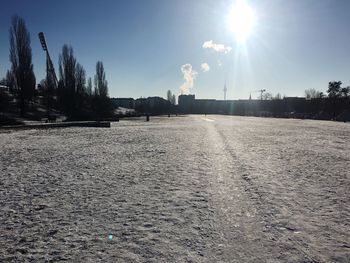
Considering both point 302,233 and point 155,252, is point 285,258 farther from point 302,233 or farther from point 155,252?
point 155,252

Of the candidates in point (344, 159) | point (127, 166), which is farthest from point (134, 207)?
point (344, 159)

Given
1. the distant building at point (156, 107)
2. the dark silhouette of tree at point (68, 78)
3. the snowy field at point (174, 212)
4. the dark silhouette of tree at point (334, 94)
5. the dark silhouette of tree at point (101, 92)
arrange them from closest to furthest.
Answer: the snowy field at point (174, 212) < the dark silhouette of tree at point (68, 78) < the dark silhouette of tree at point (101, 92) < the dark silhouette of tree at point (334, 94) < the distant building at point (156, 107)

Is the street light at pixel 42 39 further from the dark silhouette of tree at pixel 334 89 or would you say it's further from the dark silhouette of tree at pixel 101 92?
the dark silhouette of tree at pixel 334 89

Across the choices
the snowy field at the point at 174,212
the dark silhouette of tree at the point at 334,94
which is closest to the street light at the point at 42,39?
the snowy field at the point at 174,212

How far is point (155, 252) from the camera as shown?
10.7 ft

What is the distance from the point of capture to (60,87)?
1970 inches

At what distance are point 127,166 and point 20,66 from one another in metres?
36.1

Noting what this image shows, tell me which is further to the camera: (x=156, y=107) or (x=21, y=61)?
(x=156, y=107)

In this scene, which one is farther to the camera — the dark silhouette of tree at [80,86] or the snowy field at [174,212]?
the dark silhouette of tree at [80,86]

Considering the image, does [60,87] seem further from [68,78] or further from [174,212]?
[174,212]

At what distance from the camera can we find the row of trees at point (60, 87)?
3600 cm

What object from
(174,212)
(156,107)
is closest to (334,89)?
(156,107)

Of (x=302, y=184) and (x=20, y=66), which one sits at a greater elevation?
(x=20, y=66)

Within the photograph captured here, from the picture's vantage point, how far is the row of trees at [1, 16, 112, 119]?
118ft
